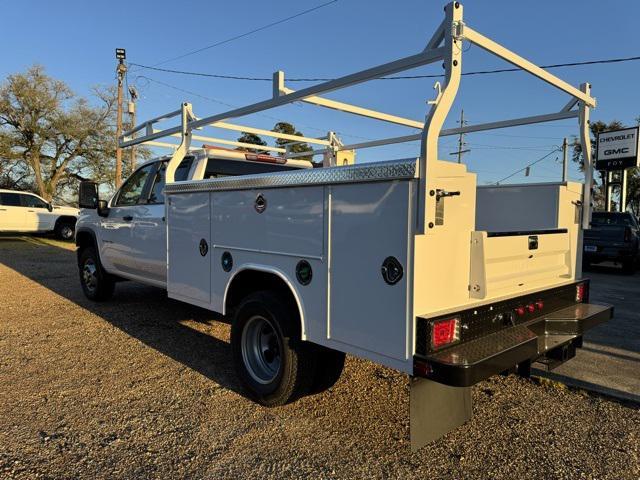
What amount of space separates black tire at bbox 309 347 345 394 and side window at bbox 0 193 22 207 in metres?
19.8

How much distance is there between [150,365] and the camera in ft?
15.4

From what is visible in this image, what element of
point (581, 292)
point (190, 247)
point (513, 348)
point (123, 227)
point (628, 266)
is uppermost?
point (123, 227)

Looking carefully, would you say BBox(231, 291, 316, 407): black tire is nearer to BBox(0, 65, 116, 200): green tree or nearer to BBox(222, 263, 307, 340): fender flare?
BBox(222, 263, 307, 340): fender flare

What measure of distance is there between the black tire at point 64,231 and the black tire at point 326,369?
20.1 metres

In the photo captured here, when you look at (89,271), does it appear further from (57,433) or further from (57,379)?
(57,433)

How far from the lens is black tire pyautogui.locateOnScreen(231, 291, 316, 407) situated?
3486 millimetres

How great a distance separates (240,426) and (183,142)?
2.89 metres

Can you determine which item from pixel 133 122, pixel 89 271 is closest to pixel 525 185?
pixel 89 271

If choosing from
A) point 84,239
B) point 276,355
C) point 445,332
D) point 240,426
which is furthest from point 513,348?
point 84,239

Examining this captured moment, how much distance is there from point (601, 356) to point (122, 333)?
5.31 m

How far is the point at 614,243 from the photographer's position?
13.1 metres

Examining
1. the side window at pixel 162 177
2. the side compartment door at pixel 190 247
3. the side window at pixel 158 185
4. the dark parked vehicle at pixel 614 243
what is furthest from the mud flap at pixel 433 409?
the dark parked vehicle at pixel 614 243

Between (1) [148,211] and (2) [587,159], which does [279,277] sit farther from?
(2) [587,159]

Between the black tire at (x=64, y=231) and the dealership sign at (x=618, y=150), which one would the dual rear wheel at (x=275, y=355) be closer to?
the black tire at (x=64, y=231)
